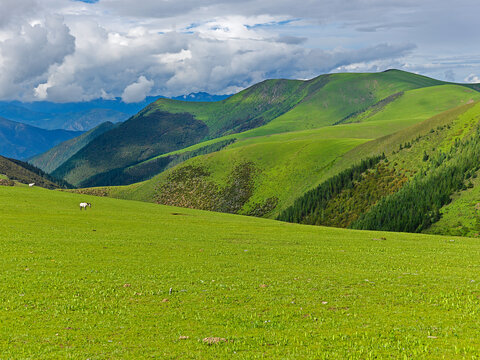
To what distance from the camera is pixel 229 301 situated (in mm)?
21672

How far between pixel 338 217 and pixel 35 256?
5189 inches

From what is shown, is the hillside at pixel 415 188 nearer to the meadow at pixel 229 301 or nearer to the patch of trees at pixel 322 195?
the patch of trees at pixel 322 195

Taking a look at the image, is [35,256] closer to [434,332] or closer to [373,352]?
[373,352]

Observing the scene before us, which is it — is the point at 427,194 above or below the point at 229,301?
below

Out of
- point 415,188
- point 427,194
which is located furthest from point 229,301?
point 415,188

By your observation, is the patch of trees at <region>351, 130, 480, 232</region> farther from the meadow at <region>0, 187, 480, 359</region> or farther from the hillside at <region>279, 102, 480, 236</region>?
the meadow at <region>0, 187, 480, 359</region>

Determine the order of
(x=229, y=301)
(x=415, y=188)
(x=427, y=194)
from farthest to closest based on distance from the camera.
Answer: (x=415, y=188) < (x=427, y=194) < (x=229, y=301)

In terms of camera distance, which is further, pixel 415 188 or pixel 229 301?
pixel 415 188

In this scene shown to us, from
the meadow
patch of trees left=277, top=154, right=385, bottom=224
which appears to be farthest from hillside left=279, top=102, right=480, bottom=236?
the meadow

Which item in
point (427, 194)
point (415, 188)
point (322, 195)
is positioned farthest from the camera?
point (322, 195)

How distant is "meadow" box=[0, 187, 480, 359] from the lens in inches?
598

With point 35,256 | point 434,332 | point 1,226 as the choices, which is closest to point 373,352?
point 434,332

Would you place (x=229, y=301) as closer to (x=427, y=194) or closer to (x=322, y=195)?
(x=427, y=194)

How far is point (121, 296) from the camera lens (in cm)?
2227
